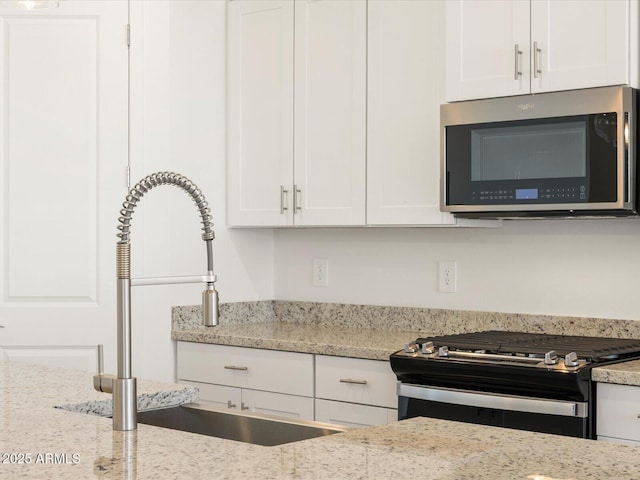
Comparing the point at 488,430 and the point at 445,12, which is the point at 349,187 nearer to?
the point at 445,12

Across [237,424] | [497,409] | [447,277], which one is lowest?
[497,409]

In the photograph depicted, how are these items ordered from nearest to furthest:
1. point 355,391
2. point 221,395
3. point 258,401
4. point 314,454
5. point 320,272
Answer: point 314,454
point 355,391
point 258,401
point 221,395
point 320,272

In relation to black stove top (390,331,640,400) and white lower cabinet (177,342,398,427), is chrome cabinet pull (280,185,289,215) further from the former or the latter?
black stove top (390,331,640,400)

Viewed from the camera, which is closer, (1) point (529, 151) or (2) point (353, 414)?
(1) point (529, 151)

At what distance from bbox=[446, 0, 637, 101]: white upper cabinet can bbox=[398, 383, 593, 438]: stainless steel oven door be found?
1017 millimetres

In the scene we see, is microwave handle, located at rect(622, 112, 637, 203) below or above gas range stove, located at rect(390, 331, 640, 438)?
above

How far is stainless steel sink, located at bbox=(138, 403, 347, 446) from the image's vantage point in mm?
1979

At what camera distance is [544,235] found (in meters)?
3.49

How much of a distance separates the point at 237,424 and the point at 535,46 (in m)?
A: 1.69

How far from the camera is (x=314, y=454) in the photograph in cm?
147

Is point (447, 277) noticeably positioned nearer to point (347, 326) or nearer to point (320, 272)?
point (347, 326)

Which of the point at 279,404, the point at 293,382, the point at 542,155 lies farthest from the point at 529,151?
the point at 279,404

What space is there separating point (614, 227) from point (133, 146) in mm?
1895

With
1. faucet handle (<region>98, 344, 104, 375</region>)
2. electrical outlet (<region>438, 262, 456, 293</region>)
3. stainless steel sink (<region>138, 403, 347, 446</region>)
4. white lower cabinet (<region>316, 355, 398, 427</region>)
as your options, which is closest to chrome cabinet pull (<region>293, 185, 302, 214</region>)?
electrical outlet (<region>438, 262, 456, 293</region>)
